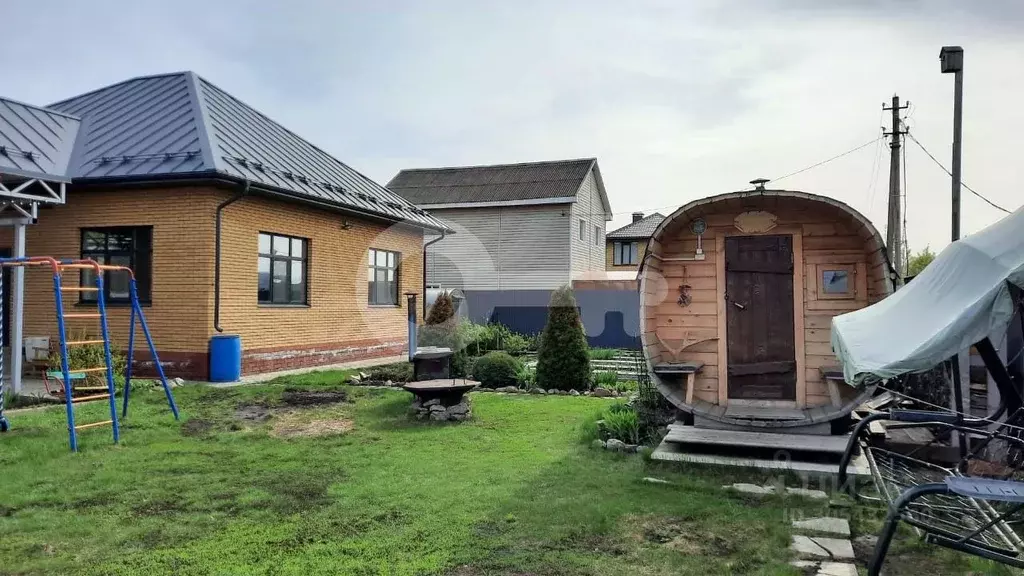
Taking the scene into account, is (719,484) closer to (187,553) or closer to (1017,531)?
(1017,531)

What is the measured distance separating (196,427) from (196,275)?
4.58m

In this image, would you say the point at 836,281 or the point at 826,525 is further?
the point at 836,281

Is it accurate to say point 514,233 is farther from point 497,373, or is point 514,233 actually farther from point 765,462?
point 765,462

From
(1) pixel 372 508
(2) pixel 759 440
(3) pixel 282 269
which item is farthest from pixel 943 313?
(3) pixel 282 269

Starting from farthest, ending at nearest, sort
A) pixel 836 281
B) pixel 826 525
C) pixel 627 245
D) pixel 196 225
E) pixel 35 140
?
1. pixel 627 245
2. pixel 35 140
3. pixel 196 225
4. pixel 836 281
5. pixel 826 525

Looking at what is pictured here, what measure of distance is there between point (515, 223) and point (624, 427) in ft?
64.6

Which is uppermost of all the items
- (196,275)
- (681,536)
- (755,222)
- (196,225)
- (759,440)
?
(196,225)

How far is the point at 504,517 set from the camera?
4.83m

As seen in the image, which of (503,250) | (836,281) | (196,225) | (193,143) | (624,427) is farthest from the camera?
(503,250)

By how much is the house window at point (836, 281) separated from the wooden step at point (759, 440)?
155 centimetres

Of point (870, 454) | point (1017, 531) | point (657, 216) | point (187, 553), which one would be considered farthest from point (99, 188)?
point (657, 216)

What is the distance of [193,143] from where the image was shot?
12.7 m

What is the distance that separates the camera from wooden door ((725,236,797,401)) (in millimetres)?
7492

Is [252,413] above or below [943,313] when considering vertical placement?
below
